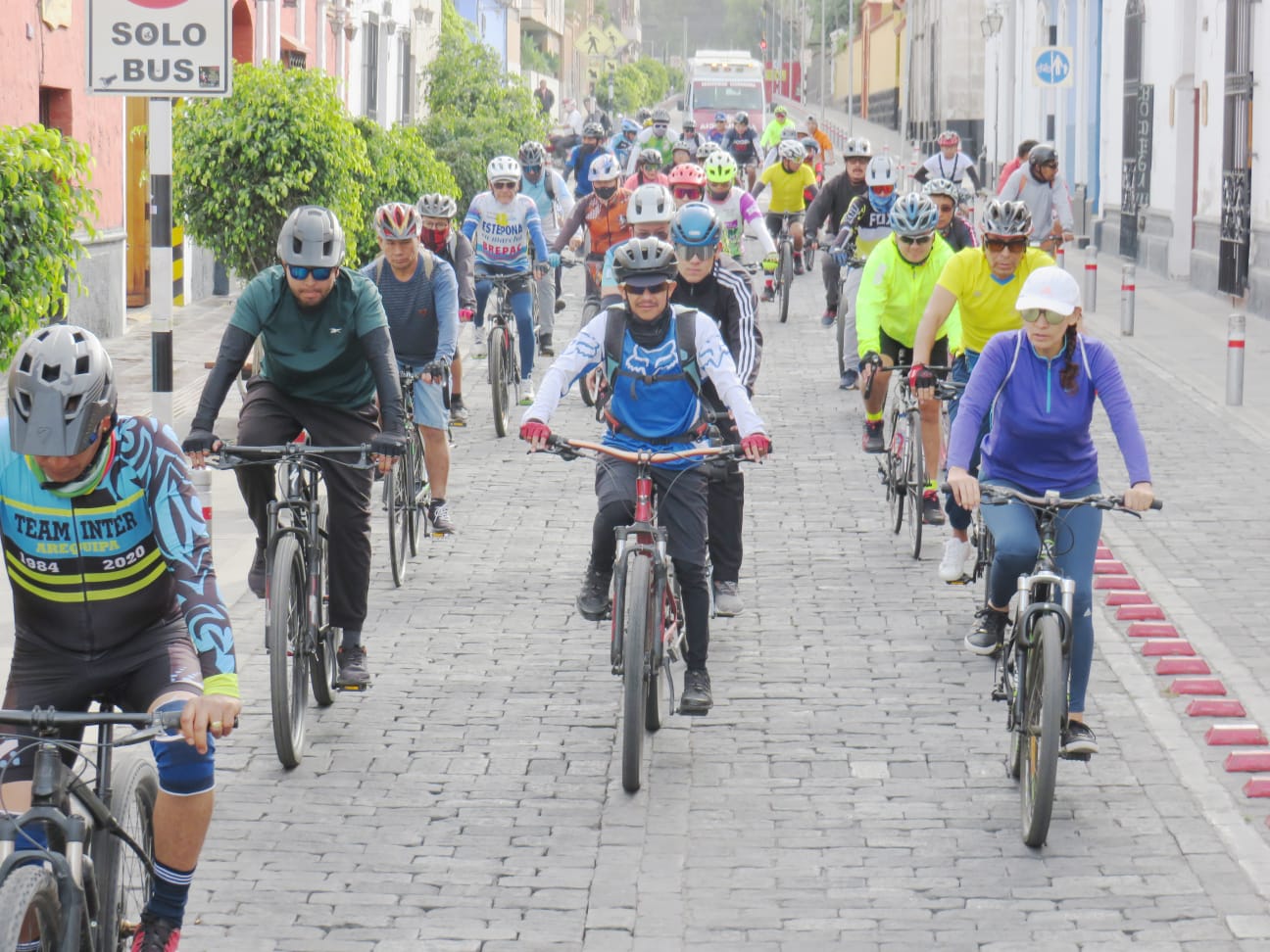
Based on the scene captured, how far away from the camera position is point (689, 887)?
610cm

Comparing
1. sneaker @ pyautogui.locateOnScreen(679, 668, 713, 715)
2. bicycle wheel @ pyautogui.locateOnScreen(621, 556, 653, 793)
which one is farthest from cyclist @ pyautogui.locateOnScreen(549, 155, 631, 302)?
bicycle wheel @ pyautogui.locateOnScreen(621, 556, 653, 793)

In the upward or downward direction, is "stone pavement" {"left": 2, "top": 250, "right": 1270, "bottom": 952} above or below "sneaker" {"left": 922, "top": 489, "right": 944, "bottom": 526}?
below

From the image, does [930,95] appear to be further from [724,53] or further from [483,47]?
[483,47]

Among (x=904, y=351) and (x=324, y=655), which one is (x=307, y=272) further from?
(x=904, y=351)

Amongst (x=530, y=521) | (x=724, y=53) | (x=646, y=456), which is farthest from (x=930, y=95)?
(x=646, y=456)

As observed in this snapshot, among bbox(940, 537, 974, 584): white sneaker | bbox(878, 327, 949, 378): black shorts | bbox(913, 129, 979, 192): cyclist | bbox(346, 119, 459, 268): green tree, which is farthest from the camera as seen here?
bbox(913, 129, 979, 192): cyclist

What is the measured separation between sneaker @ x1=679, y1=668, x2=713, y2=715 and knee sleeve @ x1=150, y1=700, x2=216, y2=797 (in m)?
3.12

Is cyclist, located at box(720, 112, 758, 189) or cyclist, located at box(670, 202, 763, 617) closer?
cyclist, located at box(670, 202, 763, 617)

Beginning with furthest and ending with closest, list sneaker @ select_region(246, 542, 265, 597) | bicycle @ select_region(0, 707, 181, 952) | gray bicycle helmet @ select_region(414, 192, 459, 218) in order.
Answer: gray bicycle helmet @ select_region(414, 192, 459, 218) < sneaker @ select_region(246, 542, 265, 597) < bicycle @ select_region(0, 707, 181, 952)

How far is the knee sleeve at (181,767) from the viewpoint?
189 inches

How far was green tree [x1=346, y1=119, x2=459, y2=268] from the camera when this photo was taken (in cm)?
1698

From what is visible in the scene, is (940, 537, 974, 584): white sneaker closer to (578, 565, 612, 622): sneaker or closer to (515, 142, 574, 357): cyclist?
(578, 565, 612, 622): sneaker

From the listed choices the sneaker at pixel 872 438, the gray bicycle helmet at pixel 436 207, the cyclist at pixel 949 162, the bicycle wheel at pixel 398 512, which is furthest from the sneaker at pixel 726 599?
the cyclist at pixel 949 162

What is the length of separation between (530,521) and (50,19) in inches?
385
